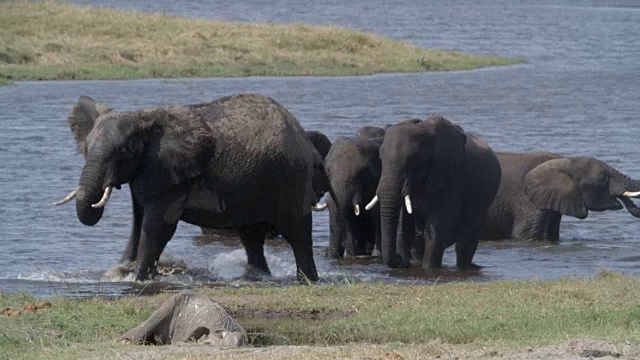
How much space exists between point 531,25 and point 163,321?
72346 mm

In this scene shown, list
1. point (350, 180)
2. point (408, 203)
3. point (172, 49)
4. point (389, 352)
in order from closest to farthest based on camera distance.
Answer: point (389, 352), point (408, 203), point (350, 180), point (172, 49)

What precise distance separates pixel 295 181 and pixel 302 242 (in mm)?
673

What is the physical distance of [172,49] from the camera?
4684cm

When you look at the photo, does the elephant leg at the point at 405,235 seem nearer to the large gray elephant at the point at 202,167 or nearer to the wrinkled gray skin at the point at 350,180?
the wrinkled gray skin at the point at 350,180

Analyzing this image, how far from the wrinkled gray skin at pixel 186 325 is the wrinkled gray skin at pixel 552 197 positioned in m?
9.71

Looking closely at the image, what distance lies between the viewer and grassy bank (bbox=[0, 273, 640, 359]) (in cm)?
1116

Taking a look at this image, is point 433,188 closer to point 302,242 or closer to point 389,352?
point 302,242

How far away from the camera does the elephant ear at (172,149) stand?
15422 millimetres

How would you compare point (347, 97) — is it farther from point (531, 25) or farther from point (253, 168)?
point (531, 25)

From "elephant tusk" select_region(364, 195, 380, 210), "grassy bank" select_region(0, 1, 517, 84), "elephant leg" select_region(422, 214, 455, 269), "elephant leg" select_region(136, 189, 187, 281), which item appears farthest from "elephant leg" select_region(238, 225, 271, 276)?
"grassy bank" select_region(0, 1, 517, 84)

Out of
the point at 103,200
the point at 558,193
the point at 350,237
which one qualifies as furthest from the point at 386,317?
the point at 558,193

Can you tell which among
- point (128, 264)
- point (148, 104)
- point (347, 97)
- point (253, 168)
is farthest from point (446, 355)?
point (347, 97)

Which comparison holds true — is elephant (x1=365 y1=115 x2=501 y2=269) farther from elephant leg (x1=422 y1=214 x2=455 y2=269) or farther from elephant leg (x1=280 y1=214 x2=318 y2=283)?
elephant leg (x1=280 y1=214 x2=318 y2=283)

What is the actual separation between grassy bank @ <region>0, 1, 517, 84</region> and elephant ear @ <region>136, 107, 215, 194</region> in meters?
26.9
